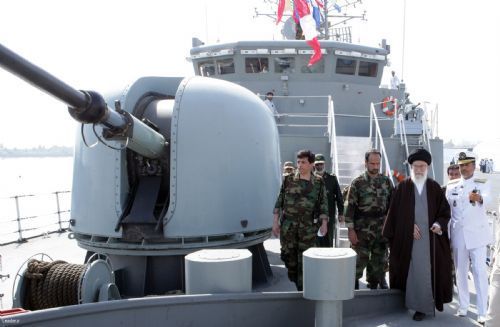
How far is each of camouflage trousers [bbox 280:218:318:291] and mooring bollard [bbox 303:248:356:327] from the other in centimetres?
113

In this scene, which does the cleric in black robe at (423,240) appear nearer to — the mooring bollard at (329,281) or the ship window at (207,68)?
the mooring bollard at (329,281)

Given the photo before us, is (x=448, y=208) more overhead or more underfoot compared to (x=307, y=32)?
more underfoot

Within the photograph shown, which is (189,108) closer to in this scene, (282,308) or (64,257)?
(282,308)

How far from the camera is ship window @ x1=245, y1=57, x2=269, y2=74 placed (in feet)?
36.0

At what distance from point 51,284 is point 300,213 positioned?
1.97 m

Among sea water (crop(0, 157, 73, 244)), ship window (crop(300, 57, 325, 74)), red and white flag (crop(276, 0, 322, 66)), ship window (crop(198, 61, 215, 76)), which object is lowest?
sea water (crop(0, 157, 73, 244))

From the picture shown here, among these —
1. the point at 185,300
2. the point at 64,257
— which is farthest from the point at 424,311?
the point at 64,257

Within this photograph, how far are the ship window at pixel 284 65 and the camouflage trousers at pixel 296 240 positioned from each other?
7.55 meters

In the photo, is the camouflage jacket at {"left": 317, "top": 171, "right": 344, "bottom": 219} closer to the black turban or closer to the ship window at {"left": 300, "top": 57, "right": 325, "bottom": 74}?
the black turban

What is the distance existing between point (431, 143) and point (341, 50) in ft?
10.1

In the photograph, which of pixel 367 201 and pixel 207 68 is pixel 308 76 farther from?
pixel 367 201

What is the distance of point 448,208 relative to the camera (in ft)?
11.3

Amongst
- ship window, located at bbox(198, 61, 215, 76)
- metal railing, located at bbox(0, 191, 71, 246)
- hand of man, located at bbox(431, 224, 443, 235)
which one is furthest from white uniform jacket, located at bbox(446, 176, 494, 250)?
ship window, located at bbox(198, 61, 215, 76)

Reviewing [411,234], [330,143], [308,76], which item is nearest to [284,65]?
[308,76]
